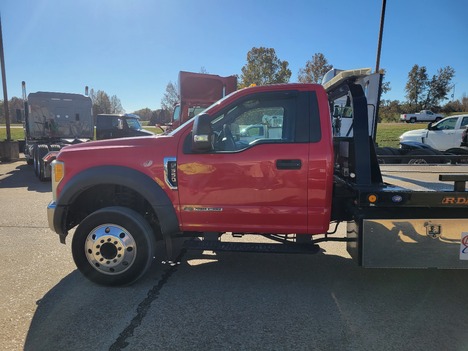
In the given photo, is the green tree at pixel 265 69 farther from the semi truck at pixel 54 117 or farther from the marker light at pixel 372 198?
the marker light at pixel 372 198

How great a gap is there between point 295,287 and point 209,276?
986 millimetres

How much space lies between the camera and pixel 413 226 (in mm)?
3299

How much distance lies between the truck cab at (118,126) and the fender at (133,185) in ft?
39.8

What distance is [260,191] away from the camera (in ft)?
11.5

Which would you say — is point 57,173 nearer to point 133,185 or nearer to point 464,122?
point 133,185

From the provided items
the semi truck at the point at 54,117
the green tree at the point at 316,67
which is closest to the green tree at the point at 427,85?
the green tree at the point at 316,67

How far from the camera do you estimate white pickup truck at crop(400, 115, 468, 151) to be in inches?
481

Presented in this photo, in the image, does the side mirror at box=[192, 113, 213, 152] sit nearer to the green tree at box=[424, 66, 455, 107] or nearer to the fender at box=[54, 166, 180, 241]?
the fender at box=[54, 166, 180, 241]

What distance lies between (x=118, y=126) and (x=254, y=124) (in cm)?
1303

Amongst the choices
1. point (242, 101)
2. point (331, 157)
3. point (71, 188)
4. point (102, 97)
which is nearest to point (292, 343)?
point (331, 157)

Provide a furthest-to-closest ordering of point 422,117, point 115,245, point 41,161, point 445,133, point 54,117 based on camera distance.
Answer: point 422,117 → point 54,117 → point 445,133 → point 41,161 → point 115,245

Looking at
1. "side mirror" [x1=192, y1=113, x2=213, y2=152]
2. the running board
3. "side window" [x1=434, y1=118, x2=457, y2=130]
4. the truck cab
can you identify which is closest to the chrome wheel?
the running board

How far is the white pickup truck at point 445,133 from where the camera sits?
12.2 metres

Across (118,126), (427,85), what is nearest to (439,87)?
(427,85)
